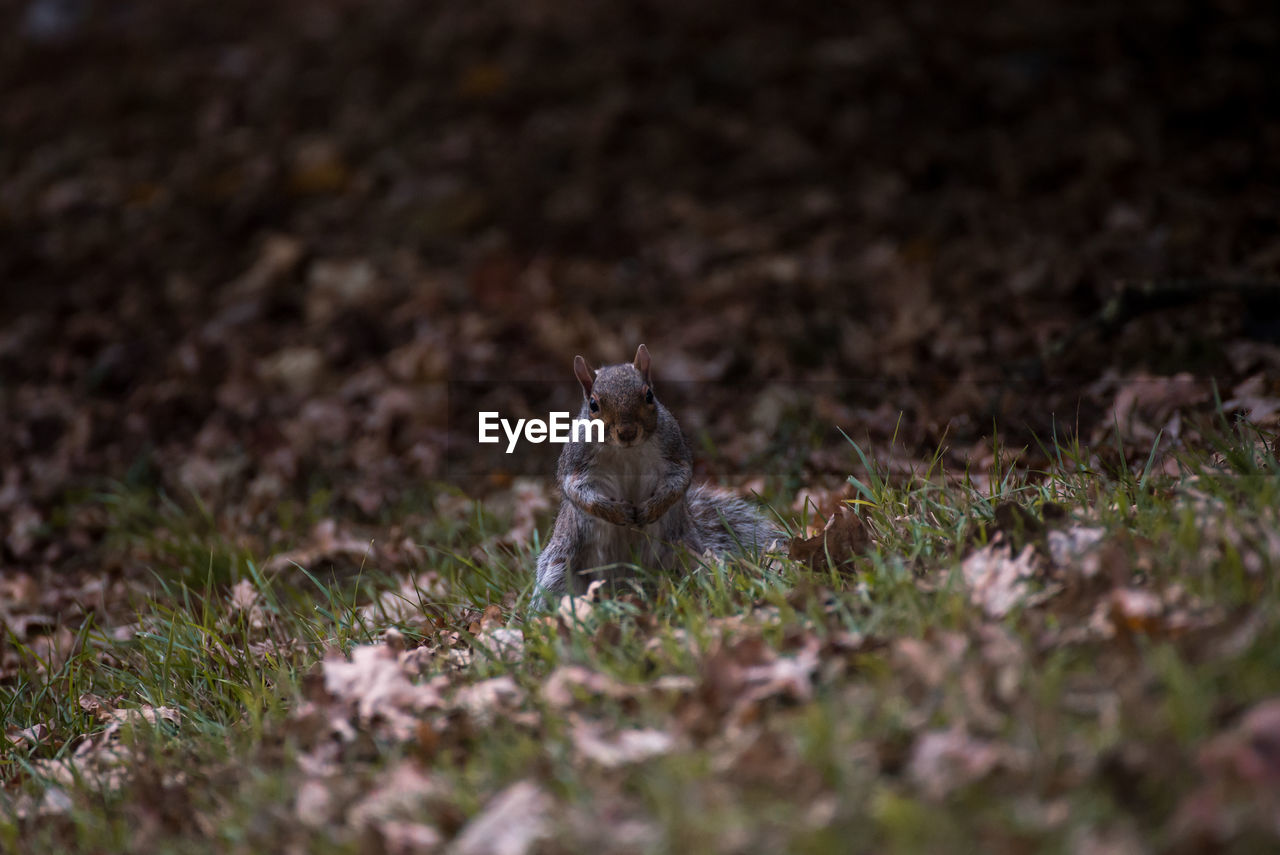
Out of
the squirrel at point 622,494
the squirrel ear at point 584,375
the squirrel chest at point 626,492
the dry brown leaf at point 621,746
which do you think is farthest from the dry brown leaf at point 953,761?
the squirrel ear at point 584,375

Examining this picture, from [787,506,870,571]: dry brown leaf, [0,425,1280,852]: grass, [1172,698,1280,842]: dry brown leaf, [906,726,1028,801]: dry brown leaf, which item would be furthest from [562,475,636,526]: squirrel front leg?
[1172,698,1280,842]: dry brown leaf

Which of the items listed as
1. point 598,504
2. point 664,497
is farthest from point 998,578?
point 598,504

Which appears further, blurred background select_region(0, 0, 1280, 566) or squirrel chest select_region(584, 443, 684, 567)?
blurred background select_region(0, 0, 1280, 566)

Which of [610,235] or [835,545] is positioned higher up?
[835,545]

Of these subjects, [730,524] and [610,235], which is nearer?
[730,524]

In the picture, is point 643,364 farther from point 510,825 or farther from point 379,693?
point 510,825

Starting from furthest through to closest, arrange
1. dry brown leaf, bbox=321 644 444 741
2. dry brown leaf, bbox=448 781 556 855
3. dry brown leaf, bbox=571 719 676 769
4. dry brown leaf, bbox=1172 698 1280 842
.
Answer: dry brown leaf, bbox=321 644 444 741, dry brown leaf, bbox=571 719 676 769, dry brown leaf, bbox=448 781 556 855, dry brown leaf, bbox=1172 698 1280 842

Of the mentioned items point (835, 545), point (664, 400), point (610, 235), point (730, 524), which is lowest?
point (664, 400)

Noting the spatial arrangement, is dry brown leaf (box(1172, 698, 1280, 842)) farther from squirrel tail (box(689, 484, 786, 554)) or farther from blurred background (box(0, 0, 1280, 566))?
blurred background (box(0, 0, 1280, 566))
